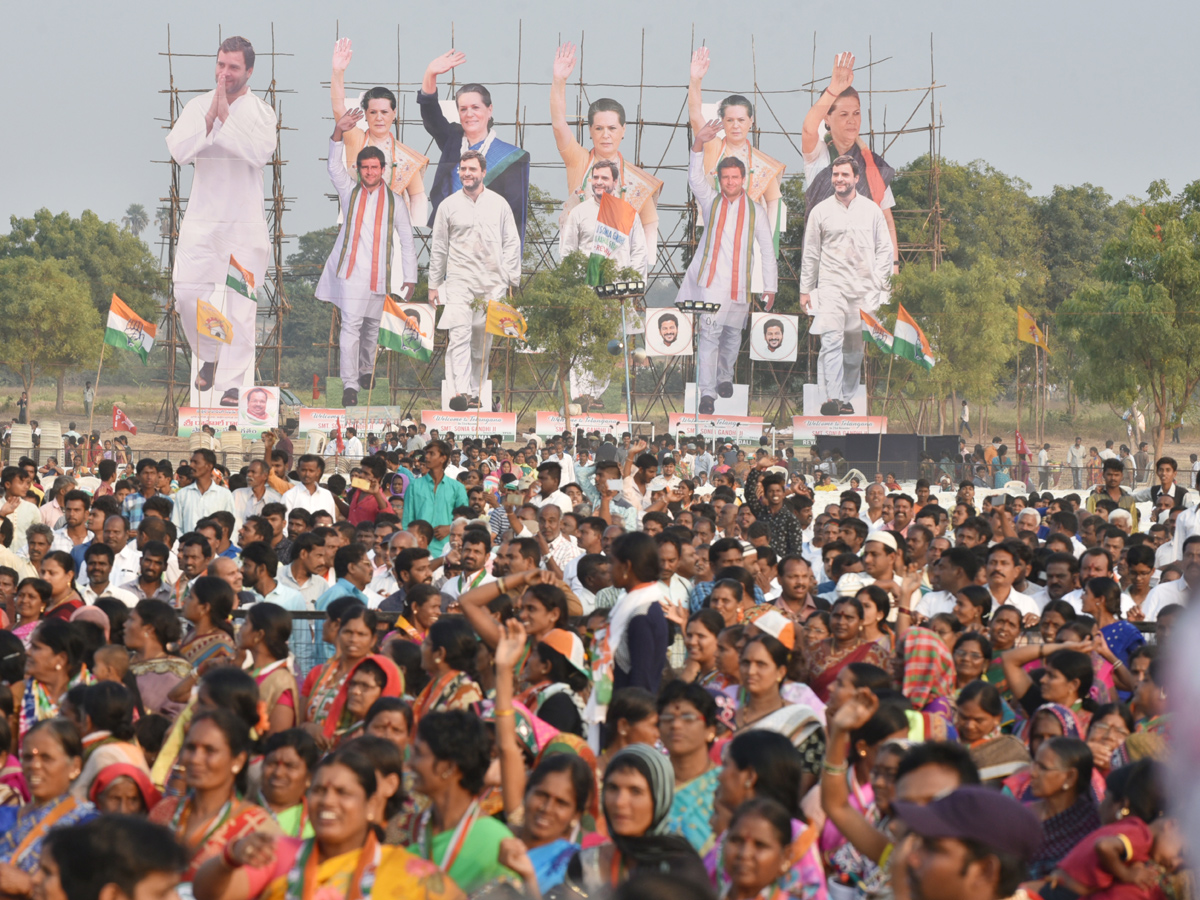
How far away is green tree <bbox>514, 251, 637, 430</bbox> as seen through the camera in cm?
3484

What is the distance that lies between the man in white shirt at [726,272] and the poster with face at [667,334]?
0.76 metres

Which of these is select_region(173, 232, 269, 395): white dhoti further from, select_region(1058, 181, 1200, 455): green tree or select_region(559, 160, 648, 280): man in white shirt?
select_region(1058, 181, 1200, 455): green tree

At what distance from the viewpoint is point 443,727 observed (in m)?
3.84

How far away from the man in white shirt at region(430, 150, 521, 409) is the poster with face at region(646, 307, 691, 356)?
3810 millimetres

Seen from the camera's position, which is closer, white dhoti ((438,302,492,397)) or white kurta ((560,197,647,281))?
white dhoti ((438,302,492,397))

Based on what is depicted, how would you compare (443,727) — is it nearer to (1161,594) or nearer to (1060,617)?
(1060,617)

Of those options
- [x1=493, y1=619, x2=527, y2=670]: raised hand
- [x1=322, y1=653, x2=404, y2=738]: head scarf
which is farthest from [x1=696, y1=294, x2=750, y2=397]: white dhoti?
[x1=493, y1=619, x2=527, y2=670]: raised hand

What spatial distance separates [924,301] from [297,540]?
31.9m

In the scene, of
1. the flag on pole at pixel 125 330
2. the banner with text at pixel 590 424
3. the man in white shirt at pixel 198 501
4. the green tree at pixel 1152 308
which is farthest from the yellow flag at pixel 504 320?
the man in white shirt at pixel 198 501

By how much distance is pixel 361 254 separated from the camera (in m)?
A: 36.6

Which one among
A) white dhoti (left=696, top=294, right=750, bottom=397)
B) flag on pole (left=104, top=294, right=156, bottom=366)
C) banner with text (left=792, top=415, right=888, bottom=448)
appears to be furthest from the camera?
white dhoti (left=696, top=294, right=750, bottom=397)

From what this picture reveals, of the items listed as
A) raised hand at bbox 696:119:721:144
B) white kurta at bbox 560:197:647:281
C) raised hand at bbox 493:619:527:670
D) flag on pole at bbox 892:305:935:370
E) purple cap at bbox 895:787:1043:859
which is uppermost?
raised hand at bbox 696:119:721:144

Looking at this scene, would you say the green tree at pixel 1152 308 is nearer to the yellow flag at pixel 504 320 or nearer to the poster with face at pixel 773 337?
the poster with face at pixel 773 337

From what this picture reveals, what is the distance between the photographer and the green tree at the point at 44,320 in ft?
135
